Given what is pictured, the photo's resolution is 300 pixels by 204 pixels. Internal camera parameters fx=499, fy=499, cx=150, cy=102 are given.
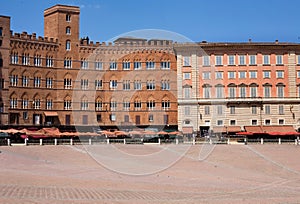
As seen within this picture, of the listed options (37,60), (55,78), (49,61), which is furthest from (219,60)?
(37,60)

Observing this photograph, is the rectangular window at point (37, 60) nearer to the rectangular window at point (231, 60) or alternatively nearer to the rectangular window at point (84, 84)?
the rectangular window at point (84, 84)

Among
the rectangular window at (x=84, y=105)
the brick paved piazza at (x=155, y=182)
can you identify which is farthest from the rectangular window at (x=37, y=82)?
the brick paved piazza at (x=155, y=182)

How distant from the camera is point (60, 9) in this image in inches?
2940

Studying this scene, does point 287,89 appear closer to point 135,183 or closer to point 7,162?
point 7,162

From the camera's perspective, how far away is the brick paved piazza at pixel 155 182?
17031 millimetres

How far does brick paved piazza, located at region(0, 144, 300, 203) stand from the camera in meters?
17.0

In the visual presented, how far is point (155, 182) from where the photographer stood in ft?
71.3

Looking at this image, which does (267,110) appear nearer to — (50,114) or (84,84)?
(84,84)

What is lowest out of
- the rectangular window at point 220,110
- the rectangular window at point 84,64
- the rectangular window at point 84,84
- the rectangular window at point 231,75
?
the rectangular window at point 220,110

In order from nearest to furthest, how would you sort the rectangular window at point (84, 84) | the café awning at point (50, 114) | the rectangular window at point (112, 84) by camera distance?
the rectangular window at point (112, 84) < the rectangular window at point (84, 84) < the café awning at point (50, 114)

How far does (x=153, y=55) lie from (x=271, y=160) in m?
11.0

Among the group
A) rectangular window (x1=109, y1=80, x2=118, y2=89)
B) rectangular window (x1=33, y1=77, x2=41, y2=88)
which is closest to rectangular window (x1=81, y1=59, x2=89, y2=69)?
rectangular window (x1=109, y1=80, x2=118, y2=89)

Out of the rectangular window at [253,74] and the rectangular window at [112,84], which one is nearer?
the rectangular window at [112,84]

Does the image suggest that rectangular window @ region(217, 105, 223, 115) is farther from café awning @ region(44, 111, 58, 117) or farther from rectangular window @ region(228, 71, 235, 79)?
café awning @ region(44, 111, 58, 117)
